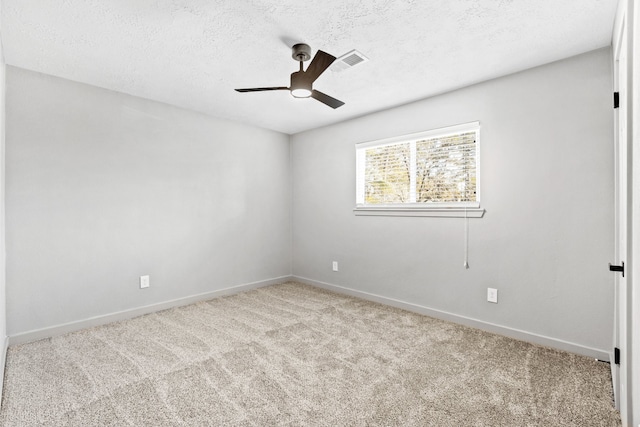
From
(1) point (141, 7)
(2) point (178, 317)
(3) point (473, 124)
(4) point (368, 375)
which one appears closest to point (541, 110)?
(3) point (473, 124)

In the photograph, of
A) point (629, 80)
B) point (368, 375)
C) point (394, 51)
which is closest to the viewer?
point (629, 80)

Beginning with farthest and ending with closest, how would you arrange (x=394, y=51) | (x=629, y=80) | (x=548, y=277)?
1. (x=548, y=277)
2. (x=394, y=51)
3. (x=629, y=80)

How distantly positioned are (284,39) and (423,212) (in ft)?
6.99

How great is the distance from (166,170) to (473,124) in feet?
10.6

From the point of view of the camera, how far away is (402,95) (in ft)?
10.7

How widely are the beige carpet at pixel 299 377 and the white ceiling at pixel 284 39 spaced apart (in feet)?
7.47

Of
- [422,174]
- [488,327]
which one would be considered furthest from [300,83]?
[488,327]

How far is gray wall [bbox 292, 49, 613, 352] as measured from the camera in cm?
234

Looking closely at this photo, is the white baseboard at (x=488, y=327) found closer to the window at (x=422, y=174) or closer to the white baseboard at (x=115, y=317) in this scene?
the window at (x=422, y=174)

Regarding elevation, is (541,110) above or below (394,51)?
below

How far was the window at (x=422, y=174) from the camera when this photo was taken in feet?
10.0

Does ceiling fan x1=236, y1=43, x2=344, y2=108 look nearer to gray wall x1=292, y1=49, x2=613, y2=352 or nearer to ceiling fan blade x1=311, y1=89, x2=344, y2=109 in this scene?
ceiling fan blade x1=311, y1=89, x2=344, y2=109

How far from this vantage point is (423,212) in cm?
336

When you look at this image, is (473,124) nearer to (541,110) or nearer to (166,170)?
(541,110)
